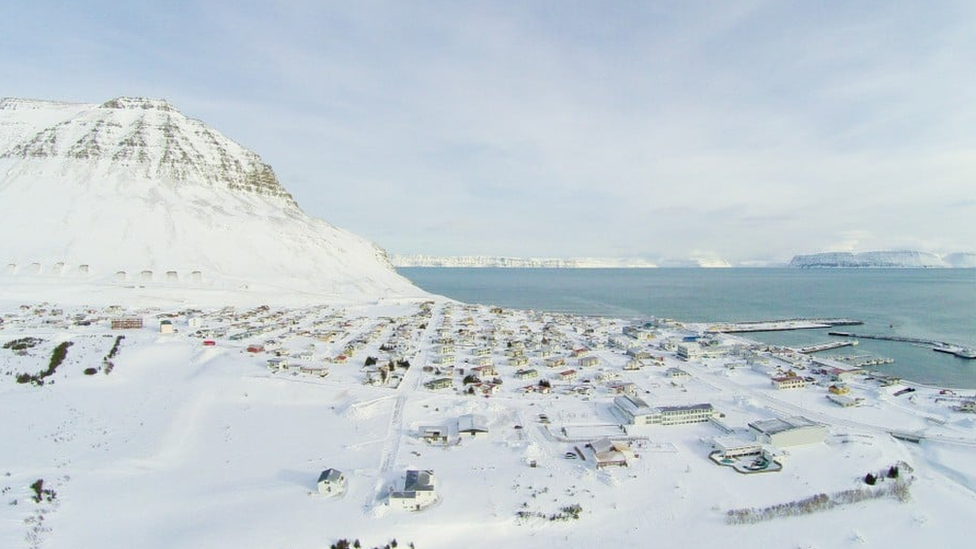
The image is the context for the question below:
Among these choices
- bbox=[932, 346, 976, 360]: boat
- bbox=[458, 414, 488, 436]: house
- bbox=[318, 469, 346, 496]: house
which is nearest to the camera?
bbox=[318, 469, 346, 496]: house

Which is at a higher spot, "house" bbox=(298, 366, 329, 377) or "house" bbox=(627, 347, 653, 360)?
"house" bbox=(298, 366, 329, 377)

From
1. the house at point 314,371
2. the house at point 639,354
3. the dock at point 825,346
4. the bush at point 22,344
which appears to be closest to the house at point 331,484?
the house at point 314,371

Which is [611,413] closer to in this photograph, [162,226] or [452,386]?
[452,386]

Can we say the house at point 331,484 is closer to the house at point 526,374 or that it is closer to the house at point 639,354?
the house at point 526,374

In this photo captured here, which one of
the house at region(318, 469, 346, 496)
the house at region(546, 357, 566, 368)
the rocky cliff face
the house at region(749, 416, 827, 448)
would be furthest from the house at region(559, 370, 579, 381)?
the rocky cliff face

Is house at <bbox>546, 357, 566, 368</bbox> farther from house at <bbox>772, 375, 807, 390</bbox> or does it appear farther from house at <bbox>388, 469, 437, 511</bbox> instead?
house at <bbox>388, 469, 437, 511</bbox>

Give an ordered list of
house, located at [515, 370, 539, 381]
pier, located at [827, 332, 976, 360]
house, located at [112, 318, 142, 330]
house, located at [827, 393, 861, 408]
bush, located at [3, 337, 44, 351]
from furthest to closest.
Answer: pier, located at [827, 332, 976, 360] < house, located at [112, 318, 142, 330] < house, located at [515, 370, 539, 381] < bush, located at [3, 337, 44, 351] < house, located at [827, 393, 861, 408]
